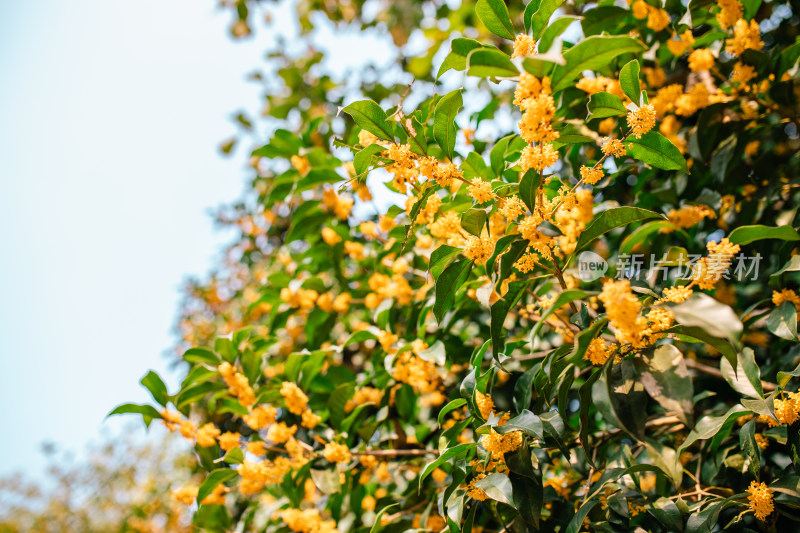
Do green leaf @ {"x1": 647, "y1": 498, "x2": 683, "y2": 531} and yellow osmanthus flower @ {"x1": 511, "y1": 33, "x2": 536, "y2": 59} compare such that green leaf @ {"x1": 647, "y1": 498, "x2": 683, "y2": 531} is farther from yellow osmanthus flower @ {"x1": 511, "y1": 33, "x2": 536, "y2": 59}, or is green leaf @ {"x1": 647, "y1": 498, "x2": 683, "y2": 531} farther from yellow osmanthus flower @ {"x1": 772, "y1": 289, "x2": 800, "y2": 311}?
yellow osmanthus flower @ {"x1": 511, "y1": 33, "x2": 536, "y2": 59}

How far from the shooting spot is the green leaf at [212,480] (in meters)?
1.74

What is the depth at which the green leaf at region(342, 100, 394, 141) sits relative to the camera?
124cm

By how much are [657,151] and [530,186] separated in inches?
15.9

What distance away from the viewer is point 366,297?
247cm

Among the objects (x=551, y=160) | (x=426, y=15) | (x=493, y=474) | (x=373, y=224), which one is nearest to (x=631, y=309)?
(x=551, y=160)

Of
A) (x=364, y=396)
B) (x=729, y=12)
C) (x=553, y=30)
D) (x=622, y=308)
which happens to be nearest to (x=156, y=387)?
(x=364, y=396)

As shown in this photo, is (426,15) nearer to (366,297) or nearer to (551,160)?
(366,297)

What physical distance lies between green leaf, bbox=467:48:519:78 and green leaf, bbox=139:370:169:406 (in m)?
1.66

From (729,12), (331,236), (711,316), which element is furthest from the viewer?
(331,236)

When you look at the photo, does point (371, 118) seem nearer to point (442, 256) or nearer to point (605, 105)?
point (442, 256)

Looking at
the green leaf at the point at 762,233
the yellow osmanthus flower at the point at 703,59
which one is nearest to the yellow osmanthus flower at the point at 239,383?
the green leaf at the point at 762,233

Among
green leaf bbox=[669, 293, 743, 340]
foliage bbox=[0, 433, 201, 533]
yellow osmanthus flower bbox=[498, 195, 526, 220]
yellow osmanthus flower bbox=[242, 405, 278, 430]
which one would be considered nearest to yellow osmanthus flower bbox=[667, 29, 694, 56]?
yellow osmanthus flower bbox=[498, 195, 526, 220]

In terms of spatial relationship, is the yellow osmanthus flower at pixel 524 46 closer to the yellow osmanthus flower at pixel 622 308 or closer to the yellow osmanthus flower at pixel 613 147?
the yellow osmanthus flower at pixel 613 147

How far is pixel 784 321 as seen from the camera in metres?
1.33
